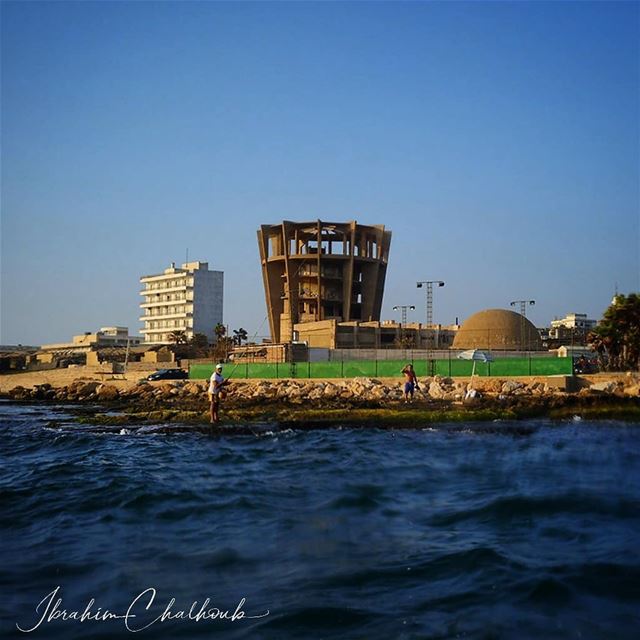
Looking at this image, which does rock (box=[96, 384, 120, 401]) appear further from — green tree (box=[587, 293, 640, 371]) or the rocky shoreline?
green tree (box=[587, 293, 640, 371])

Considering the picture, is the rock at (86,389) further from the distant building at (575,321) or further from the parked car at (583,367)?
the distant building at (575,321)

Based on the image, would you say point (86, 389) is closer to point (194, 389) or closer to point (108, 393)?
point (108, 393)

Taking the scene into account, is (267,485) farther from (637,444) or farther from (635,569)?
(637,444)

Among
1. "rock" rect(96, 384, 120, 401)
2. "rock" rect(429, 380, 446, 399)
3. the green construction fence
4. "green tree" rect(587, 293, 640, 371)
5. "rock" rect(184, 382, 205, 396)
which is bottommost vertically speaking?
"rock" rect(96, 384, 120, 401)

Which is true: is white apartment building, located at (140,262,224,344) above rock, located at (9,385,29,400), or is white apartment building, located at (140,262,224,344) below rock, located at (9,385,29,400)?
above

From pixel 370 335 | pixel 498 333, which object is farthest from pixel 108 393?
pixel 498 333

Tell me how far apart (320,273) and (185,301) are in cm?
4357

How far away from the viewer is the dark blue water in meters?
6.70

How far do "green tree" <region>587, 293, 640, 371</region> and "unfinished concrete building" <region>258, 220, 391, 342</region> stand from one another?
35.4m

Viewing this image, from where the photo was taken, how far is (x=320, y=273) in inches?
3292

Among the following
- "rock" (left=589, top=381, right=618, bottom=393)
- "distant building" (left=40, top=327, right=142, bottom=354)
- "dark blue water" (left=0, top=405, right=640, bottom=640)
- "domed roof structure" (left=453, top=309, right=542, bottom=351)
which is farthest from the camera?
"distant building" (left=40, top=327, right=142, bottom=354)

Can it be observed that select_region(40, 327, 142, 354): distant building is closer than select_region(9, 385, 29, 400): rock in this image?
No

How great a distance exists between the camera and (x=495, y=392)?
128 feet

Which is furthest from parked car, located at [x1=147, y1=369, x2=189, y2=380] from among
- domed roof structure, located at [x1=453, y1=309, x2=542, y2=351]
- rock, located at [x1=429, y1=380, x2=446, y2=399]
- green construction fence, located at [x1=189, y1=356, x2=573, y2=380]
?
rock, located at [x1=429, y1=380, x2=446, y2=399]
